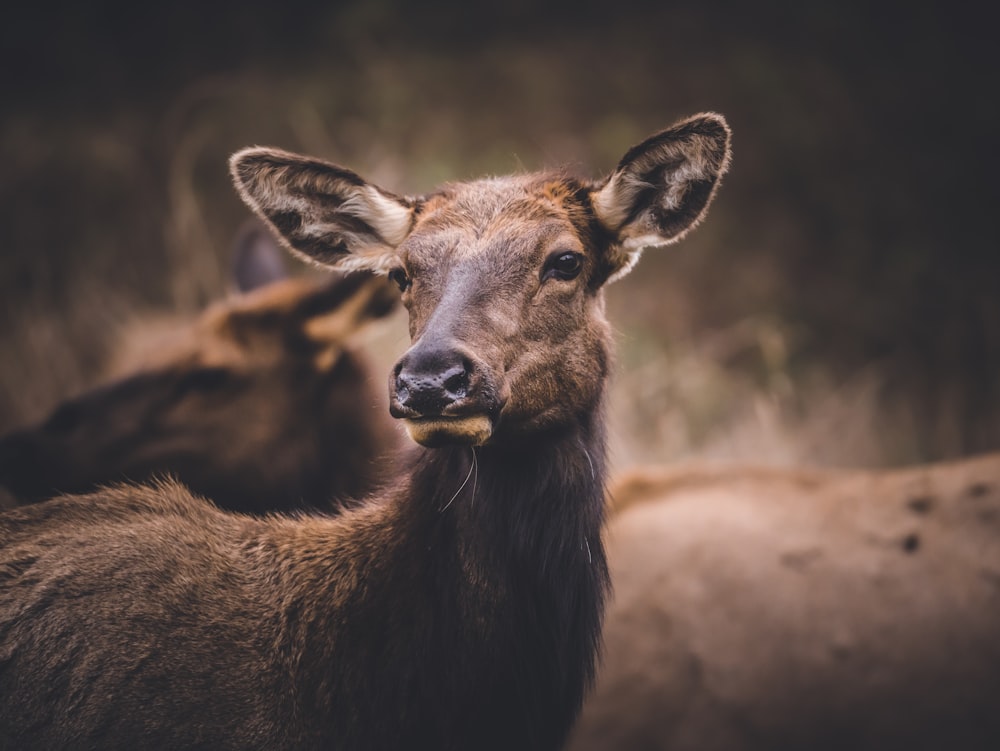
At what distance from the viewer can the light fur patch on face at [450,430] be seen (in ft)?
9.37

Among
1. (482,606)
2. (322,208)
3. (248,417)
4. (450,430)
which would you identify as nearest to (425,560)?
(482,606)

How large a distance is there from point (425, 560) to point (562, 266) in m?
1.24

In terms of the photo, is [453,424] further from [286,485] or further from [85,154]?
[85,154]

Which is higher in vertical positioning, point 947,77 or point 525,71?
point 525,71

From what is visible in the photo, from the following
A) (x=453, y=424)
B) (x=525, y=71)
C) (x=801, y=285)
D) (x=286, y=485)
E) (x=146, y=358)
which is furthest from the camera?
(x=525, y=71)

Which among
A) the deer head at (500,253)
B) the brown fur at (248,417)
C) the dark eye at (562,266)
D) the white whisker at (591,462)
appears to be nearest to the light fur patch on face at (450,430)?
the deer head at (500,253)

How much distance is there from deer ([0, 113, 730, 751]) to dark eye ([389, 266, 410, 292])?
0.06ft

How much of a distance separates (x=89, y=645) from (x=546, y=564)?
159 centimetres

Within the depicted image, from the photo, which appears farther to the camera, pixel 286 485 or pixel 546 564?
pixel 286 485

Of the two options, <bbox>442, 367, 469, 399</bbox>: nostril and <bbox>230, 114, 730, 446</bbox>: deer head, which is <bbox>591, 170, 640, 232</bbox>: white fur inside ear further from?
<bbox>442, 367, 469, 399</bbox>: nostril

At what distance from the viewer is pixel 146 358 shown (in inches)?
230

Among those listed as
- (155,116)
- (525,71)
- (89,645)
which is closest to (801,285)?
(525,71)

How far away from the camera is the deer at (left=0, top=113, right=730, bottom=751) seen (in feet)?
9.56

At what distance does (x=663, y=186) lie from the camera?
367cm
